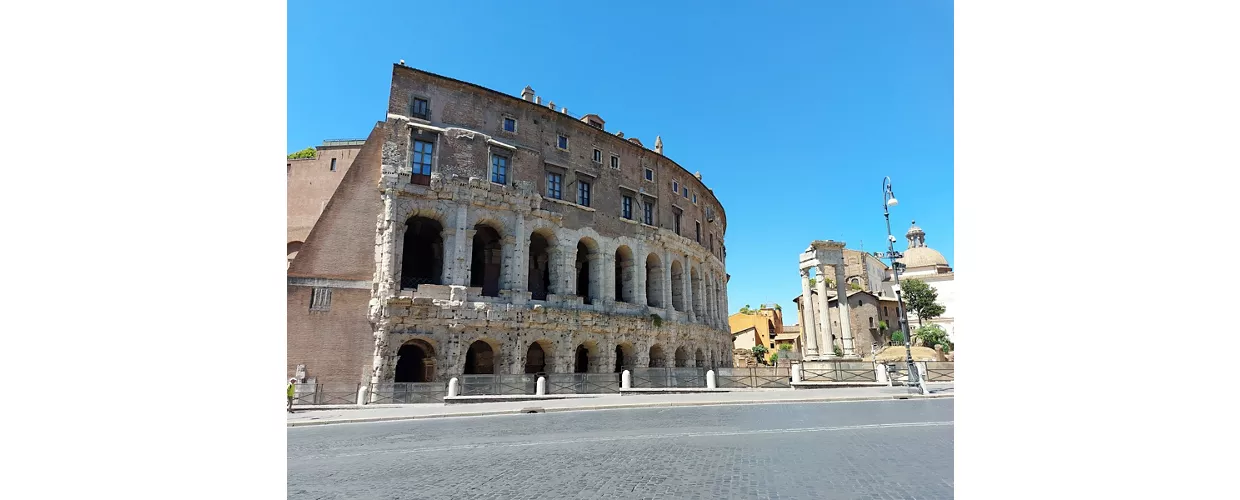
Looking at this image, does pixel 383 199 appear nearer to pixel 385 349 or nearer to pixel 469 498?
pixel 385 349

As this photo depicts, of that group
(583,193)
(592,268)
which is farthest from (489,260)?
(583,193)

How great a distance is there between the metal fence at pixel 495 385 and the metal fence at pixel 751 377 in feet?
24.6

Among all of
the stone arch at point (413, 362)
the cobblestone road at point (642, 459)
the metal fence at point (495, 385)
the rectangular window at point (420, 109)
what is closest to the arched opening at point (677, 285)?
the metal fence at point (495, 385)

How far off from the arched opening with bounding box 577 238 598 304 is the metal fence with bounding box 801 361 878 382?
9.68 meters

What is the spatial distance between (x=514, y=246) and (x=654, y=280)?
8.97 metres

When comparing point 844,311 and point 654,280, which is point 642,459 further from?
point 654,280

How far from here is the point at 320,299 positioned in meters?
17.8

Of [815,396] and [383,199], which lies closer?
[815,396]

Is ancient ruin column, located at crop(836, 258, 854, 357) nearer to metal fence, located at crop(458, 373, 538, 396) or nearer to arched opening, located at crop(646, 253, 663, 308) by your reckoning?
arched opening, located at crop(646, 253, 663, 308)

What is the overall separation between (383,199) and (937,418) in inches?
741

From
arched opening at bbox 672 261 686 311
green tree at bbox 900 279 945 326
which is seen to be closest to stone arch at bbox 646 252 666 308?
arched opening at bbox 672 261 686 311
